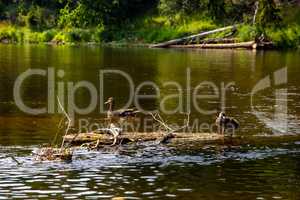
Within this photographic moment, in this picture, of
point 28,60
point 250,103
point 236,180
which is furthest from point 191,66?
point 236,180

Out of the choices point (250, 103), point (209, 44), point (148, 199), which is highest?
point (209, 44)

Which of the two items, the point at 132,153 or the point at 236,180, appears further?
the point at 132,153

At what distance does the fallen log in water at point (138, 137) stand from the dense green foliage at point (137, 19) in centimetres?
6900

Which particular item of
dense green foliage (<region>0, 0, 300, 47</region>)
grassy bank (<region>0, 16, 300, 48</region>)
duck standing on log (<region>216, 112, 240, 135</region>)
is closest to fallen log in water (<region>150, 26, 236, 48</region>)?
grassy bank (<region>0, 16, 300, 48</region>)

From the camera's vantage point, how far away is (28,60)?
8062 centimetres

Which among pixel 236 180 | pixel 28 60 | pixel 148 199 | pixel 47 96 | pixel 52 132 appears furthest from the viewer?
pixel 28 60

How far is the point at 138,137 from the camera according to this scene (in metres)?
32.7

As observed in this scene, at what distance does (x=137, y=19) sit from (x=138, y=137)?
91456 mm

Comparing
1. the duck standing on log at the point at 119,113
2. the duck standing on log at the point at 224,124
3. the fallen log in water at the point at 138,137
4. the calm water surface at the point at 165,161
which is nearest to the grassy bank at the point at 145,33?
the calm water surface at the point at 165,161

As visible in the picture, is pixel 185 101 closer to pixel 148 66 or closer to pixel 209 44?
pixel 148 66

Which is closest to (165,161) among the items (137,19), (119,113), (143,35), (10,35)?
(119,113)

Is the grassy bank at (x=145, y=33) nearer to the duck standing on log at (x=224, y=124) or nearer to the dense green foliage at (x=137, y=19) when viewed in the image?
the dense green foliage at (x=137, y=19)

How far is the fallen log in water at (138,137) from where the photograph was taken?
105ft

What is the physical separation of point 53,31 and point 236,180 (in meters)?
101
